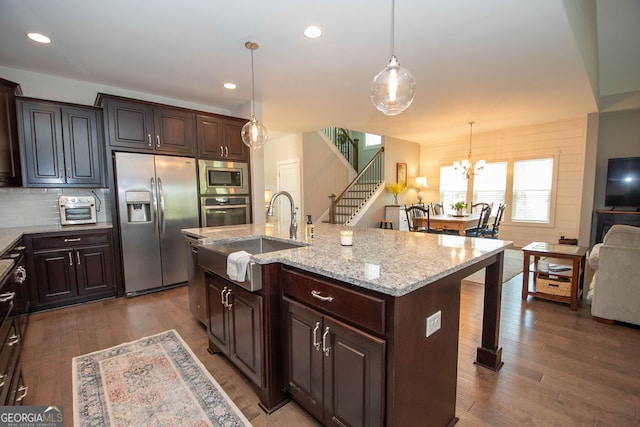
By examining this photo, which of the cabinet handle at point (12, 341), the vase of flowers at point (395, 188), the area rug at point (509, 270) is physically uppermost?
the vase of flowers at point (395, 188)

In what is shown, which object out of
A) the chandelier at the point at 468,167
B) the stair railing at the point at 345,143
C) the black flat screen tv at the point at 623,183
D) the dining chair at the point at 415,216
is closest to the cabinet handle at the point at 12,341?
the dining chair at the point at 415,216

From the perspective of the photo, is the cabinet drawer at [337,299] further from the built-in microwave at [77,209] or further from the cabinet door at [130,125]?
the built-in microwave at [77,209]

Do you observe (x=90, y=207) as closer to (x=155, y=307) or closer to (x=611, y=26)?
(x=155, y=307)

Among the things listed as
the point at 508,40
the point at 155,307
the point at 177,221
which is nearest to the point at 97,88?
the point at 177,221

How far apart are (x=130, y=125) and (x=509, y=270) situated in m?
5.76

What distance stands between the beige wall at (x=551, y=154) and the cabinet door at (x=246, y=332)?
271 inches

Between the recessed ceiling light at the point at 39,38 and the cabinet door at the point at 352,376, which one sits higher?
the recessed ceiling light at the point at 39,38

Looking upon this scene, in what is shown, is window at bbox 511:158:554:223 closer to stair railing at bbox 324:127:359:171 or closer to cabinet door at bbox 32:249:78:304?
stair railing at bbox 324:127:359:171

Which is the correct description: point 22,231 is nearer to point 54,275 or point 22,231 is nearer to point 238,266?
point 54,275

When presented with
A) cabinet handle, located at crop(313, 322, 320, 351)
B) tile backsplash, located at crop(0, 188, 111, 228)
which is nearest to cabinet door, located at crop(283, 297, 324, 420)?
cabinet handle, located at crop(313, 322, 320, 351)

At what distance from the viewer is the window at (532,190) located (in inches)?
249

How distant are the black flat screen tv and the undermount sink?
257 inches

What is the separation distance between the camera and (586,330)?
2.64 metres

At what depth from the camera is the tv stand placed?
511 centimetres
